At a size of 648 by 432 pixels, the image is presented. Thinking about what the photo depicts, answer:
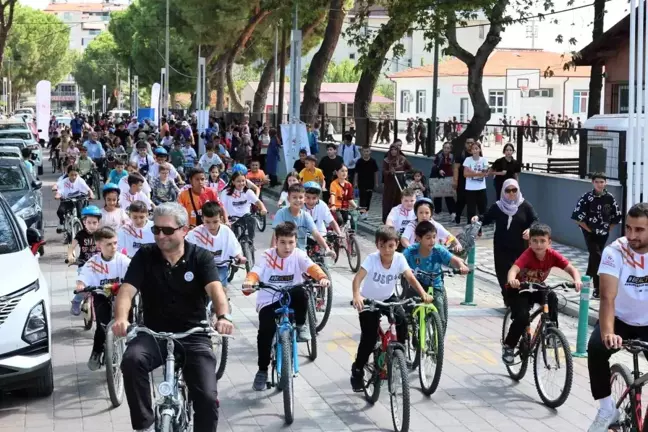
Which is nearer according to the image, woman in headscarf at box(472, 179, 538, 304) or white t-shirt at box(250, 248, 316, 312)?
white t-shirt at box(250, 248, 316, 312)

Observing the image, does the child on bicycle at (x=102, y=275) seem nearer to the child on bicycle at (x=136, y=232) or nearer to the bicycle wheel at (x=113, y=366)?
the bicycle wheel at (x=113, y=366)

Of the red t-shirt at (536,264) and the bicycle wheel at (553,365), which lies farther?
the red t-shirt at (536,264)

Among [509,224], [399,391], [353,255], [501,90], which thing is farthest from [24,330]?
[501,90]

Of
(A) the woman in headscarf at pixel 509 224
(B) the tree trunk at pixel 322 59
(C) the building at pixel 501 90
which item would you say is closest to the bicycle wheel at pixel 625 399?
(A) the woman in headscarf at pixel 509 224

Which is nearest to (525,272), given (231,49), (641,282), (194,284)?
(641,282)

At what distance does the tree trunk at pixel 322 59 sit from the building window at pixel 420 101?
39.5m

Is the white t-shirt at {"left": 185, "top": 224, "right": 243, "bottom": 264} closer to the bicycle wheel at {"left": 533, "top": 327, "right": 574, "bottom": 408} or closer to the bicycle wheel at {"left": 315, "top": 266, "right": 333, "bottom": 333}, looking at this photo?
the bicycle wheel at {"left": 315, "top": 266, "right": 333, "bottom": 333}

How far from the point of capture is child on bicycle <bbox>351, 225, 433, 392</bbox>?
9178 millimetres

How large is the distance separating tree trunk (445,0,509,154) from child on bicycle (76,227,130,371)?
600 inches

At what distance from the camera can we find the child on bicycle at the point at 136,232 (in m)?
11.8

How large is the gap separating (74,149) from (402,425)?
76.0 ft

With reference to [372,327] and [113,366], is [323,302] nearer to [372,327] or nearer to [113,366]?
[372,327]

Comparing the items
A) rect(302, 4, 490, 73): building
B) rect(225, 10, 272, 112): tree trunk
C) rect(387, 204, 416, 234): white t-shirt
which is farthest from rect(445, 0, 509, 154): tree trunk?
rect(302, 4, 490, 73): building

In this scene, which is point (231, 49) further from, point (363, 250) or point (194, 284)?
point (194, 284)
